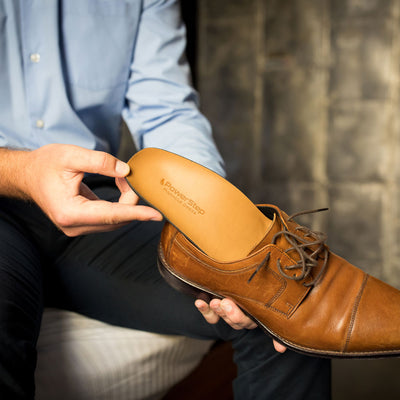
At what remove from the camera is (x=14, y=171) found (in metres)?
0.74

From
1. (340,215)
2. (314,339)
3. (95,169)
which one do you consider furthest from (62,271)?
(340,215)

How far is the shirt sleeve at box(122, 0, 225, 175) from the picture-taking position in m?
1.07

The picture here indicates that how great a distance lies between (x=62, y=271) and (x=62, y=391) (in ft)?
0.80

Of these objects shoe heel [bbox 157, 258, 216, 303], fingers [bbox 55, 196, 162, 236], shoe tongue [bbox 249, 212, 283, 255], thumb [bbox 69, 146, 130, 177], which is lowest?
shoe heel [bbox 157, 258, 216, 303]

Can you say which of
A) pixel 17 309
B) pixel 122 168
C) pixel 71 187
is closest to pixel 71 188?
pixel 71 187

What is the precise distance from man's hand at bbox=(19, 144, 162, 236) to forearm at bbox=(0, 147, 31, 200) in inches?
0.6

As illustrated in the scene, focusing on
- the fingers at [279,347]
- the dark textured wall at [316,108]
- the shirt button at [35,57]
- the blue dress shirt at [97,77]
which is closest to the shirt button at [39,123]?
the blue dress shirt at [97,77]

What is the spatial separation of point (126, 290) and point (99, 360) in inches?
6.8

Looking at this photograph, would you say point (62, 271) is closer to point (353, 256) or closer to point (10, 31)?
point (10, 31)

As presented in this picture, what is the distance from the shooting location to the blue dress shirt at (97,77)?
3.19ft

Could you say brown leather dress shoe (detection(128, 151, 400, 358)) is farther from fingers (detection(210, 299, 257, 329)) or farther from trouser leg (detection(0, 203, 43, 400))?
trouser leg (detection(0, 203, 43, 400))

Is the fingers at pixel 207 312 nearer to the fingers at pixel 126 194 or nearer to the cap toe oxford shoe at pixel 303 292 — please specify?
the cap toe oxford shoe at pixel 303 292

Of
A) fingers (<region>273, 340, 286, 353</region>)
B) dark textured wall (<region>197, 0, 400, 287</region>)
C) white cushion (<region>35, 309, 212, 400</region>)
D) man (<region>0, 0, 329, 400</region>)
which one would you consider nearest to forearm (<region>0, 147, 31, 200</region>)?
Answer: man (<region>0, 0, 329, 400</region>)

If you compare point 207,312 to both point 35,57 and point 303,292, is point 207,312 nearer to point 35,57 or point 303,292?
point 303,292
